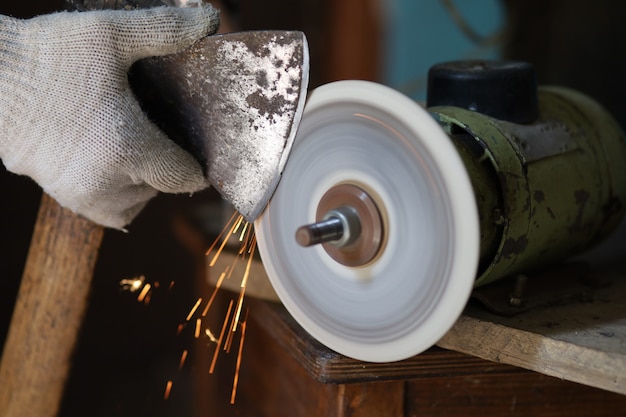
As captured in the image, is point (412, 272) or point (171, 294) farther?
point (171, 294)

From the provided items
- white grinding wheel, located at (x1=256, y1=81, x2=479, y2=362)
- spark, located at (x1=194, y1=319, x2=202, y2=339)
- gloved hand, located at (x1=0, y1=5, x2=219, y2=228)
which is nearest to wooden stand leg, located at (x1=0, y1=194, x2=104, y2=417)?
gloved hand, located at (x1=0, y1=5, x2=219, y2=228)

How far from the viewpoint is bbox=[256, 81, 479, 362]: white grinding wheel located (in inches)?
39.7

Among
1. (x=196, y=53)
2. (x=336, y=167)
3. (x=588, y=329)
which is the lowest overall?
(x=588, y=329)

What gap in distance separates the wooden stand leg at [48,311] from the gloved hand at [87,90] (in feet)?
0.67

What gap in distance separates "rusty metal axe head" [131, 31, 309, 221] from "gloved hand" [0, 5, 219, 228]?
2.1 inches

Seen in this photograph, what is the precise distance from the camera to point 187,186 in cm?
125

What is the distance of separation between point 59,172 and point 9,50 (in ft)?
0.64

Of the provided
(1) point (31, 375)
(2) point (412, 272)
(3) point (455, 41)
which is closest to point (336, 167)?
(2) point (412, 272)

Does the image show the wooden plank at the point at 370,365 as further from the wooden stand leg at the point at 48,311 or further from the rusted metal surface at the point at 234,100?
the wooden stand leg at the point at 48,311

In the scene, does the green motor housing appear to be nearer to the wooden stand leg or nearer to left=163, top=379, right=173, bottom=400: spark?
the wooden stand leg

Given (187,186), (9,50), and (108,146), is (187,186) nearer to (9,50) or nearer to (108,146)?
(108,146)

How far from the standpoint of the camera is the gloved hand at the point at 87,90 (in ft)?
3.76

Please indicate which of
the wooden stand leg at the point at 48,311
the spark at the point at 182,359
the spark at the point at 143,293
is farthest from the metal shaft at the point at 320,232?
the spark at the point at 182,359

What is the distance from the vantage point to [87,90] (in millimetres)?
1152
